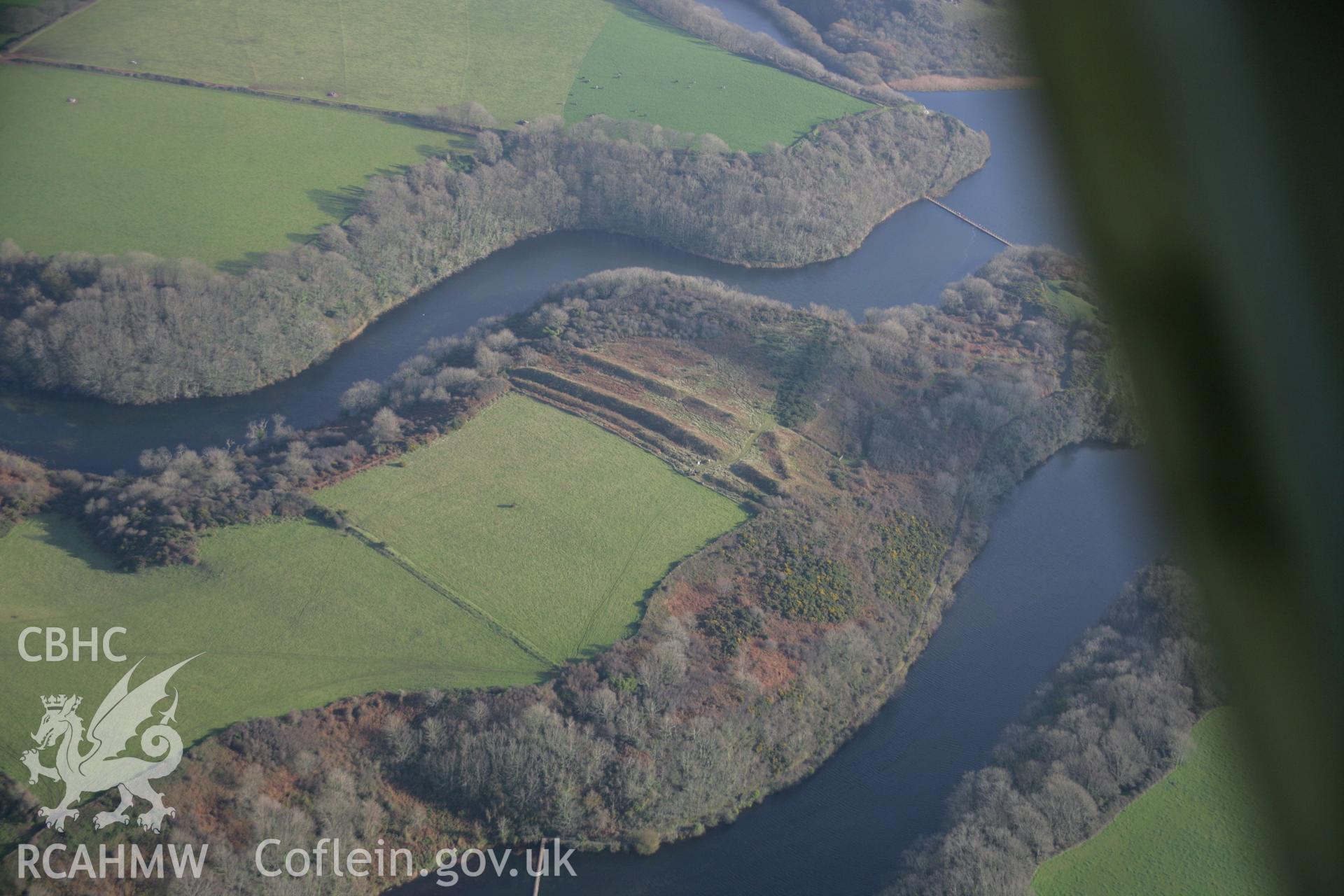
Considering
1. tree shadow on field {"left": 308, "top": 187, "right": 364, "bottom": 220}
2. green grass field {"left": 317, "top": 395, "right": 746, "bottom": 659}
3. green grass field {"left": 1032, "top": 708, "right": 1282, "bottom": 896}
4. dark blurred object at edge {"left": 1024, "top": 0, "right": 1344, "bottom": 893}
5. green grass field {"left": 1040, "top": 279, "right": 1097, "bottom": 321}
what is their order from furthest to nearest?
green grass field {"left": 1040, "top": 279, "right": 1097, "bottom": 321}, tree shadow on field {"left": 308, "top": 187, "right": 364, "bottom": 220}, green grass field {"left": 317, "top": 395, "right": 746, "bottom": 659}, green grass field {"left": 1032, "top": 708, "right": 1282, "bottom": 896}, dark blurred object at edge {"left": 1024, "top": 0, "right": 1344, "bottom": 893}

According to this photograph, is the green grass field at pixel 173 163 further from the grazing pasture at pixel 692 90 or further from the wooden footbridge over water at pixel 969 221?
the wooden footbridge over water at pixel 969 221

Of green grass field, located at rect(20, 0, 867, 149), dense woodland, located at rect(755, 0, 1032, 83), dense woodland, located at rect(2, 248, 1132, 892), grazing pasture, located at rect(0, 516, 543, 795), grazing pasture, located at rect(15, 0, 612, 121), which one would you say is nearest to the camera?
dense woodland, located at rect(2, 248, 1132, 892)

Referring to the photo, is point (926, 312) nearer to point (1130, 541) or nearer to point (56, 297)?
point (1130, 541)

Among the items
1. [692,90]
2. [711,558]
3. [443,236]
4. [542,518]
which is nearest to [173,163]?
[443,236]

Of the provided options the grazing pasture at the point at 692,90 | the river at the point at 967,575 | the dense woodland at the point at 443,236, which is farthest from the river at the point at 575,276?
the grazing pasture at the point at 692,90

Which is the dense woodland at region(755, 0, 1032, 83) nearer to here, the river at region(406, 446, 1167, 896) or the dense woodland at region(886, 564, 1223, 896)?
the river at region(406, 446, 1167, 896)

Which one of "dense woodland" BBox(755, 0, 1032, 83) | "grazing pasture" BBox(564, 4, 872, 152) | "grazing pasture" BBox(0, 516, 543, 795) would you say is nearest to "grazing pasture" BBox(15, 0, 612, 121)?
"grazing pasture" BBox(564, 4, 872, 152)

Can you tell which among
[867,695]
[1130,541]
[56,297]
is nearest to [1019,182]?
[1130,541]
